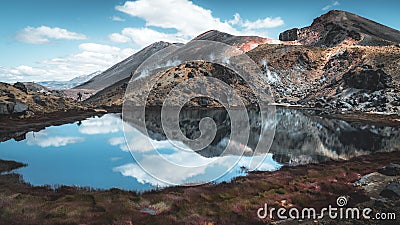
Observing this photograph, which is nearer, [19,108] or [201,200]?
[201,200]

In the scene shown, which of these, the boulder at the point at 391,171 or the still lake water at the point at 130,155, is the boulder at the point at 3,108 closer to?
the still lake water at the point at 130,155

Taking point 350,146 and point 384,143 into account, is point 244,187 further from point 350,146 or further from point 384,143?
point 384,143

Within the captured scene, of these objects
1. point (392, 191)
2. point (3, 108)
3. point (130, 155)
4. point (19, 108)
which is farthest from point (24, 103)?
point (392, 191)

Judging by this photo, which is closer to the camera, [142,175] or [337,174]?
[337,174]

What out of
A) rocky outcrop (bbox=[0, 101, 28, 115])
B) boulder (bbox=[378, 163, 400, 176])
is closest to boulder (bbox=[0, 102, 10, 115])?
rocky outcrop (bbox=[0, 101, 28, 115])

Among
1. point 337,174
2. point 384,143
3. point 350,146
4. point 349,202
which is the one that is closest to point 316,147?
point 350,146

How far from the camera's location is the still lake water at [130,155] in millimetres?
39994

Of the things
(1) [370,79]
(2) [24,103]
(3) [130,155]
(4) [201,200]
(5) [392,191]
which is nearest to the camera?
(5) [392,191]

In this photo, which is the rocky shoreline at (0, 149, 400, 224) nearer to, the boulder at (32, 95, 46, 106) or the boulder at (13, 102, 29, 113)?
the boulder at (13, 102, 29, 113)

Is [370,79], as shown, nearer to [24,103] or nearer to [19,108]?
[19,108]

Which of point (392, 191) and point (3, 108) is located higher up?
point (3, 108)

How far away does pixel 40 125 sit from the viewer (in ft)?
343

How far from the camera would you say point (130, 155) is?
185 feet

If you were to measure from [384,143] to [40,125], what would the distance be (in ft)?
378
